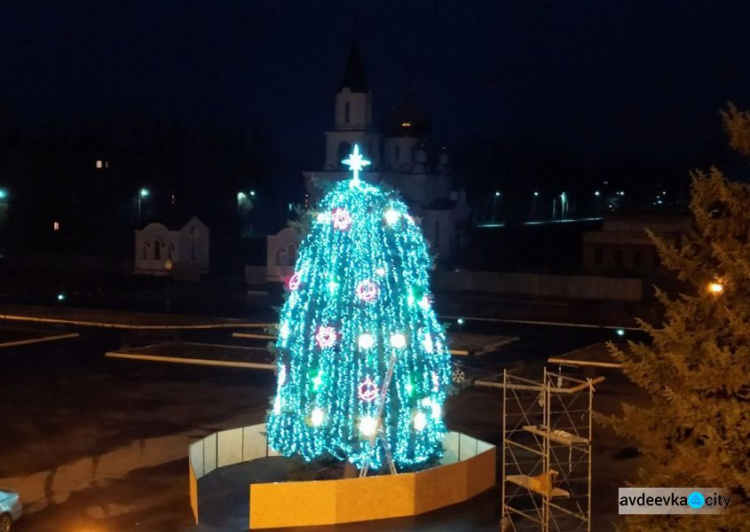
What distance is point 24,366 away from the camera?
3161 cm

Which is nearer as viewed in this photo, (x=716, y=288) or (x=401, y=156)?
(x=716, y=288)

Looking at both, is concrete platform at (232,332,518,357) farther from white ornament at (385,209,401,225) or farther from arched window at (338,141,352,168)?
arched window at (338,141,352,168)

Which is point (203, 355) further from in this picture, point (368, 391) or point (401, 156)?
point (401, 156)

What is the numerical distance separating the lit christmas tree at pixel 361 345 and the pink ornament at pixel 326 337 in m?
0.01

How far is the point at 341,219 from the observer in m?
16.8

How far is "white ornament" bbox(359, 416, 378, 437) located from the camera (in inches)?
638

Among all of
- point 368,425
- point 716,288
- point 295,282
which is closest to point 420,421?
point 368,425

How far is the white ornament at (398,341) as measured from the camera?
53.8 ft

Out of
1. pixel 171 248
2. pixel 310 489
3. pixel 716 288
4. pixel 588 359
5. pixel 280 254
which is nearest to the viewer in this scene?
pixel 716 288

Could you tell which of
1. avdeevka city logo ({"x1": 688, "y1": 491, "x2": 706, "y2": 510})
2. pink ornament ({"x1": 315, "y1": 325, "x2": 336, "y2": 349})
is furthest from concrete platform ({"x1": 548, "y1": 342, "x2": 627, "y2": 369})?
avdeevka city logo ({"x1": 688, "y1": 491, "x2": 706, "y2": 510})

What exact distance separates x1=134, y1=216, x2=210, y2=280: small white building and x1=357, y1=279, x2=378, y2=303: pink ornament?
1765 inches

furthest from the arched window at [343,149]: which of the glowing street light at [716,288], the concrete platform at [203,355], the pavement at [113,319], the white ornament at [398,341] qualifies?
the glowing street light at [716,288]

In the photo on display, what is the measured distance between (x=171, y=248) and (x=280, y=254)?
22.4 feet

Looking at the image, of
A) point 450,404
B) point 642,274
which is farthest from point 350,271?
point 642,274
